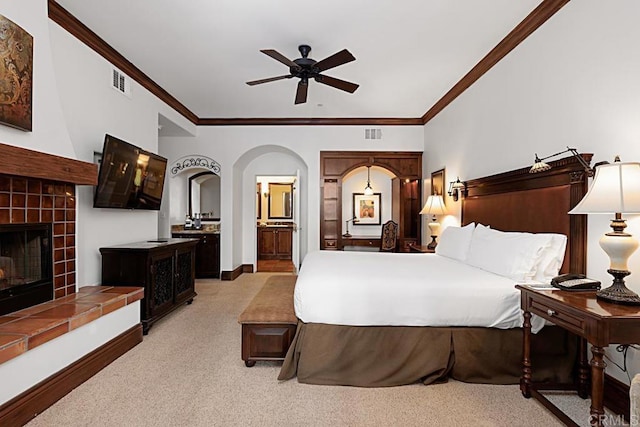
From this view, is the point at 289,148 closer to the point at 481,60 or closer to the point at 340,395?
the point at 481,60

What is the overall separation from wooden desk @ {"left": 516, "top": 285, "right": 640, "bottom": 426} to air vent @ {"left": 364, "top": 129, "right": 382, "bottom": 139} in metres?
4.59

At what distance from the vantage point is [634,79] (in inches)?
88.0

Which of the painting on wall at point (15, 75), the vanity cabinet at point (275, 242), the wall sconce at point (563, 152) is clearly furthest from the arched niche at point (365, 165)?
the painting on wall at point (15, 75)

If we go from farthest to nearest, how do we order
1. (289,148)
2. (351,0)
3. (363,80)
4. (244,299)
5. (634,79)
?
(289,148) < (244,299) < (363,80) < (351,0) < (634,79)

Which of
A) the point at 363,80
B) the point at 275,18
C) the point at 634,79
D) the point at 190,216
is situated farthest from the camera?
the point at 190,216

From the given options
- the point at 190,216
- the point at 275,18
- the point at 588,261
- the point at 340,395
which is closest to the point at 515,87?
the point at 588,261

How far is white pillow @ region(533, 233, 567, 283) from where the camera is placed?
8.92 feet

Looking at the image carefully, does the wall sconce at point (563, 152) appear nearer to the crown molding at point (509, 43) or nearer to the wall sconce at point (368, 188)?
the crown molding at point (509, 43)

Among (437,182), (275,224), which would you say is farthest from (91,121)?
(275,224)

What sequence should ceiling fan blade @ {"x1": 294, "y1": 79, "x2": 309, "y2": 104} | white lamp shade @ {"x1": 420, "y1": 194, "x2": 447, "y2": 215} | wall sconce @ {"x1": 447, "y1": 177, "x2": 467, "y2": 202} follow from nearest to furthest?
ceiling fan blade @ {"x1": 294, "y1": 79, "x2": 309, "y2": 104} < wall sconce @ {"x1": 447, "y1": 177, "x2": 467, "y2": 202} < white lamp shade @ {"x1": 420, "y1": 194, "x2": 447, "y2": 215}

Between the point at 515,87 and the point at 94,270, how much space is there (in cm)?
449

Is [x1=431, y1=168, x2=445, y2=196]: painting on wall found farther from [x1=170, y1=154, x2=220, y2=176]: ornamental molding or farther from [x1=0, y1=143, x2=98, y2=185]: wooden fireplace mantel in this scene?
[x1=0, y1=143, x2=98, y2=185]: wooden fireplace mantel

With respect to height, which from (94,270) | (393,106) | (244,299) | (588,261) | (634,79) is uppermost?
(393,106)

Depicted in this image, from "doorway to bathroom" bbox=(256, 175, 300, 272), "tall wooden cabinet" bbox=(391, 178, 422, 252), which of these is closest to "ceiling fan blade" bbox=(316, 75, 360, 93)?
"tall wooden cabinet" bbox=(391, 178, 422, 252)
